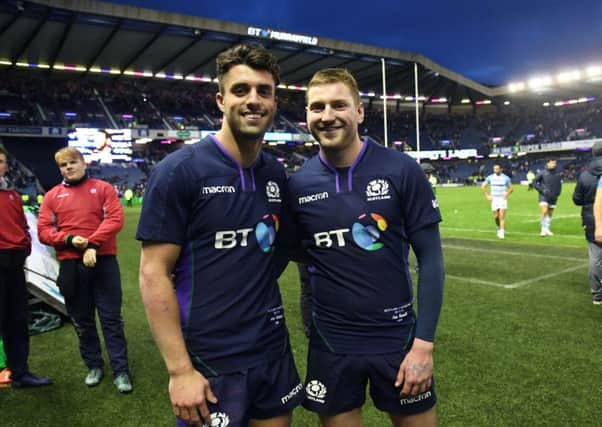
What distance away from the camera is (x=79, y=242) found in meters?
3.99

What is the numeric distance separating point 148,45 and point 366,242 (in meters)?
37.5

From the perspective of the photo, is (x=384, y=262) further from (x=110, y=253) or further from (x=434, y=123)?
(x=434, y=123)

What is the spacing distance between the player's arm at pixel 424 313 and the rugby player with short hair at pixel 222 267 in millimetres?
538

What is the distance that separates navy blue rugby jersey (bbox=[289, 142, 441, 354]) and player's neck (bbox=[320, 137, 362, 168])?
0.10ft

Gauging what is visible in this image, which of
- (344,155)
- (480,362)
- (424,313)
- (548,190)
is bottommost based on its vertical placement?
(480,362)

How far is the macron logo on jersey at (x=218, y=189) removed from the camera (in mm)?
1859

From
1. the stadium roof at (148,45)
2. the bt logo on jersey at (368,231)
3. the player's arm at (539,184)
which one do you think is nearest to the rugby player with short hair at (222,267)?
the bt logo on jersey at (368,231)

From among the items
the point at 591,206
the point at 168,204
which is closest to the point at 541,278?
the point at 591,206

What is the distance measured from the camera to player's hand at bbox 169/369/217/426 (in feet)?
5.61

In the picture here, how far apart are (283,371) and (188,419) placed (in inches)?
18.1

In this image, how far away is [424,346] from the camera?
2012 millimetres

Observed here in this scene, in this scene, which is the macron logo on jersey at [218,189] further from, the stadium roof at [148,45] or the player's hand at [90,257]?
the stadium roof at [148,45]

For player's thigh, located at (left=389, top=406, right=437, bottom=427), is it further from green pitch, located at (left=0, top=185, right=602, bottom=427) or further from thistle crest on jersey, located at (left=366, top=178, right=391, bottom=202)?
green pitch, located at (left=0, top=185, right=602, bottom=427)

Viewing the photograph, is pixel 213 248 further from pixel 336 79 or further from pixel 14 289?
pixel 14 289
